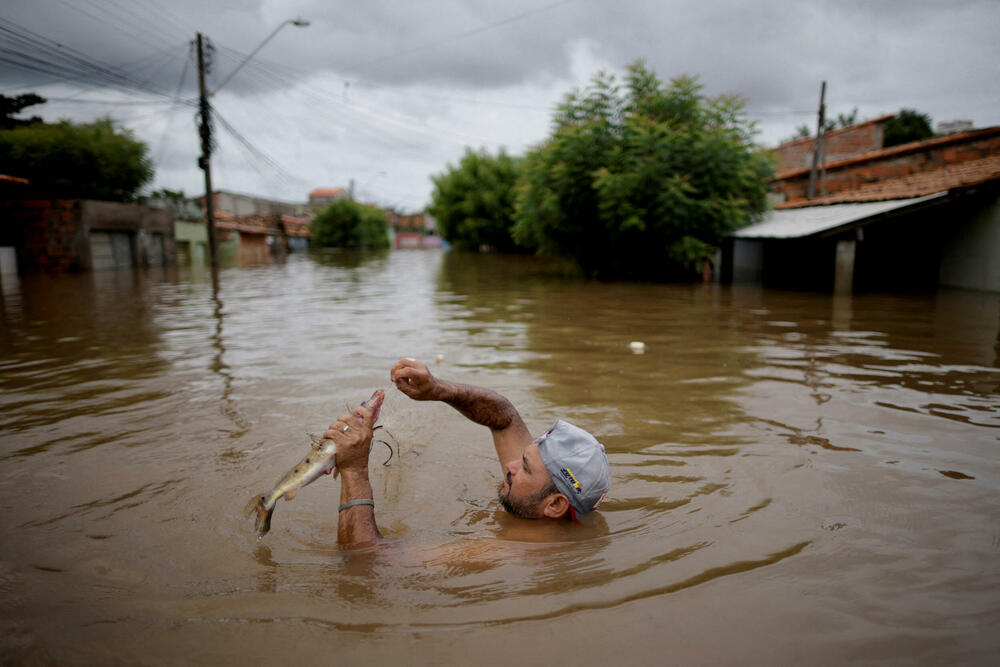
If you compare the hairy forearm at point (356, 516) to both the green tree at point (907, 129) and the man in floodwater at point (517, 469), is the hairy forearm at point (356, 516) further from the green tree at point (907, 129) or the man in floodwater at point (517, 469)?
the green tree at point (907, 129)

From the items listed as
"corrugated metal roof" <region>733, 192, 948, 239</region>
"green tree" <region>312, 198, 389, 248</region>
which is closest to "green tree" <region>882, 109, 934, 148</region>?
"corrugated metal roof" <region>733, 192, 948, 239</region>

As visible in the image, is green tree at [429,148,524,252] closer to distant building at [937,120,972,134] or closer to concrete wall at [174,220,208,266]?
concrete wall at [174,220,208,266]

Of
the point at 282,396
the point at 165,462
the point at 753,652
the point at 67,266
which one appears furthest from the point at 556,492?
the point at 67,266

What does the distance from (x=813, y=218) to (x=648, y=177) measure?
15.6 ft

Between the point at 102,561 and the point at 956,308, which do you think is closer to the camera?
the point at 102,561

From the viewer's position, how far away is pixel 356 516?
2.94 m

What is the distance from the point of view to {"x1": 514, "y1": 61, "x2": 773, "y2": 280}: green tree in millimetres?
17906

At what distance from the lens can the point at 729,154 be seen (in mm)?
17906

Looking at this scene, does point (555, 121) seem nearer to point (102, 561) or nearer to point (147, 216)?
point (102, 561)

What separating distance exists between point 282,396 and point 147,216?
95.3 feet

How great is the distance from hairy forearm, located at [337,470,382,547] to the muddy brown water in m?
0.08

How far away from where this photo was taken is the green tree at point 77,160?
1075 inches

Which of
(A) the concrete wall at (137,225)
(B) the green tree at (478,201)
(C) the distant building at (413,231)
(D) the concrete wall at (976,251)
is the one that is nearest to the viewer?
(D) the concrete wall at (976,251)

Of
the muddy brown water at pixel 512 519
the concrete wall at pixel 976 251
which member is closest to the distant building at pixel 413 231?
the concrete wall at pixel 976 251
